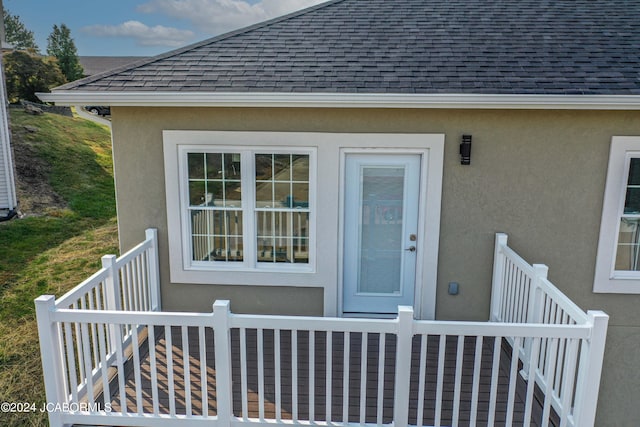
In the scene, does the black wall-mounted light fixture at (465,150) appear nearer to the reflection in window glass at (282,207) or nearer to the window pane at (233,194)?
the reflection in window glass at (282,207)

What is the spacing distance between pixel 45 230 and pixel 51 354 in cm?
897

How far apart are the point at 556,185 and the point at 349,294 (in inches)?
109

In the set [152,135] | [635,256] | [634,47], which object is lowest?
[635,256]

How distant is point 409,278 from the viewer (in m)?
5.41

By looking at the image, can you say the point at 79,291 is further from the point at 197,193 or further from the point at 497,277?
the point at 497,277

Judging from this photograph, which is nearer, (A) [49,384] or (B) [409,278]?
(A) [49,384]

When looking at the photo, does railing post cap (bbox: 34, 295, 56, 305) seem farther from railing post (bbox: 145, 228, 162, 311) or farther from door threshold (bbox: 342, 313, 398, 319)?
door threshold (bbox: 342, 313, 398, 319)

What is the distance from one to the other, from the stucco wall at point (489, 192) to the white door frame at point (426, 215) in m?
0.10

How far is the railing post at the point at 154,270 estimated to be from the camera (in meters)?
5.29

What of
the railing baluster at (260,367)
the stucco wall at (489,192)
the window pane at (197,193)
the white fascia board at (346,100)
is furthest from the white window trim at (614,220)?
the window pane at (197,193)

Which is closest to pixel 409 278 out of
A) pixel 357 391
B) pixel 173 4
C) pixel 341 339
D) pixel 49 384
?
pixel 341 339

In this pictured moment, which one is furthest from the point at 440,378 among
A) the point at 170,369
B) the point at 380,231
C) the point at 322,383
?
the point at 380,231

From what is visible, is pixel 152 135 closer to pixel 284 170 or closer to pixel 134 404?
pixel 284 170

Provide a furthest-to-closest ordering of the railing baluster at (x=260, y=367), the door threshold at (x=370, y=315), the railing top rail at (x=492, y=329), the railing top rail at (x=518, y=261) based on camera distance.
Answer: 1. the door threshold at (x=370, y=315)
2. the railing top rail at (x=518, y=261)
3. the railing baluster at (x=260, y=367)
4. the railing top rail at (x=492, y=329)
